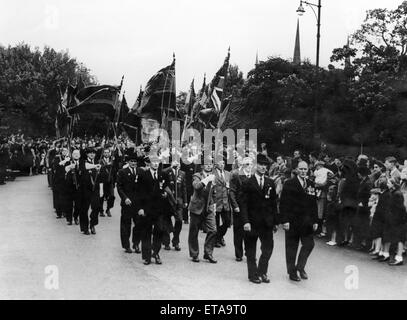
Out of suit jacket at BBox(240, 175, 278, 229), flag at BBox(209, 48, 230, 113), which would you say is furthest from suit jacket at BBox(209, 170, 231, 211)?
flag at BBox(209, 48, 230, 113)

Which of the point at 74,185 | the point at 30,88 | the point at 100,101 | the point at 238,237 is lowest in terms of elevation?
the point at 238,237

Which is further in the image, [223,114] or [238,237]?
[223,114]

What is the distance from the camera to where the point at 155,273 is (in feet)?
29.4

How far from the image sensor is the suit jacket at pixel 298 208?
8.70 meters

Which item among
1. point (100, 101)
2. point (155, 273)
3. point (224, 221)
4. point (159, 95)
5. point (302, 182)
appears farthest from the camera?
point (100, 101)

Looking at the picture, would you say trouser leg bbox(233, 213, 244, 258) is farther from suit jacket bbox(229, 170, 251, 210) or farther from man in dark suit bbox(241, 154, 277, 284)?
man in dark suit bbox(241, 154, 277, 284)

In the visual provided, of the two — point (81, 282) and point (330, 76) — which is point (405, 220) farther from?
point (330, 76)

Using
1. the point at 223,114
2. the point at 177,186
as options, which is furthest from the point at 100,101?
the point at 177,186

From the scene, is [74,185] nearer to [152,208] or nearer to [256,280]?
[152,208]

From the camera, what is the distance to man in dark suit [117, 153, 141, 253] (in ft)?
33.1

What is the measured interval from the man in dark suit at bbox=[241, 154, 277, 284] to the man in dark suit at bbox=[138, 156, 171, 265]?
170 cm

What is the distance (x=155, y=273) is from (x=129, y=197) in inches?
71.9

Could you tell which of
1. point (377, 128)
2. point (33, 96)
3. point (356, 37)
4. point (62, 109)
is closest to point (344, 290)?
point (62, 109)

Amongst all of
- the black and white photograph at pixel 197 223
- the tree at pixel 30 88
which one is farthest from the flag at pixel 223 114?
the tree at pixel 30 88
